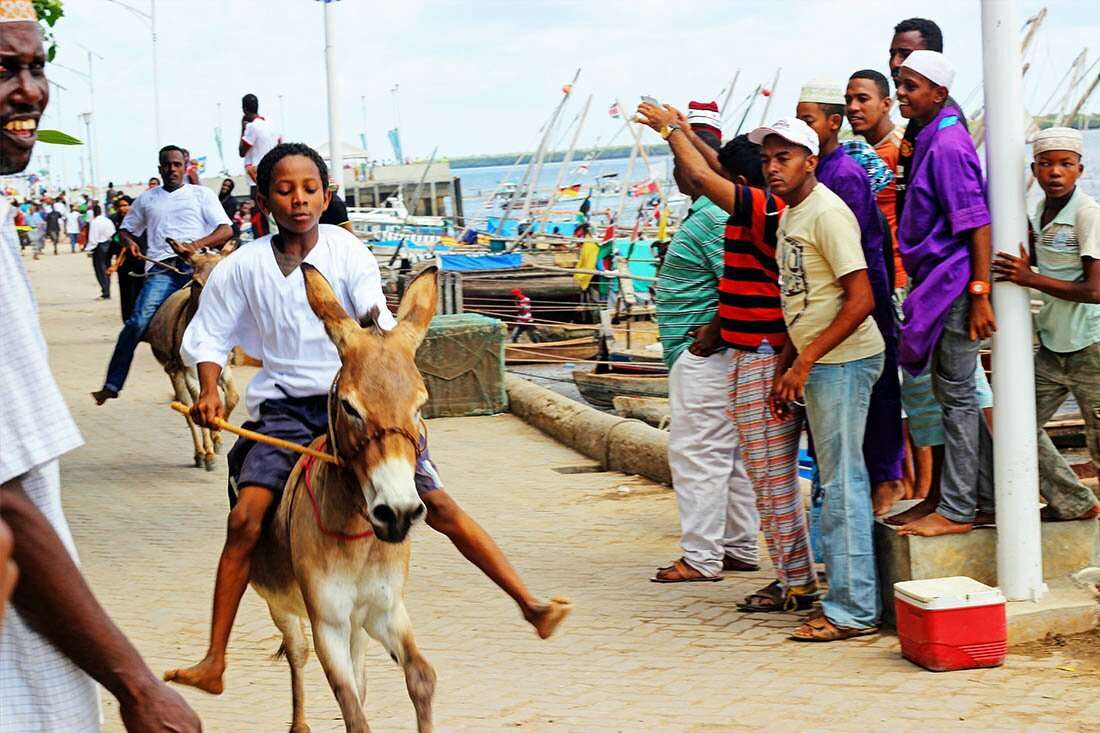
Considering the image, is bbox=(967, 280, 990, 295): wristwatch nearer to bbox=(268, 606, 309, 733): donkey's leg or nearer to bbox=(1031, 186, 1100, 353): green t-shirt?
bbox=(1031, 186, 1100, 353): green t-shirt

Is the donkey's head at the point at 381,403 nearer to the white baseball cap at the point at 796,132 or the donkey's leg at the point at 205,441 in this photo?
the white baseball cap at the point at 796,132

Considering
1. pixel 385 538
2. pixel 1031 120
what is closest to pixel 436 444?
pixel 385 538

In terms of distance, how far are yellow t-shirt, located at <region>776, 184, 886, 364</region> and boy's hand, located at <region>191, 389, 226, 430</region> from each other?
2.74 m

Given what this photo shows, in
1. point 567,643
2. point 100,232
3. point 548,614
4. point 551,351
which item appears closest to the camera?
point 548,614

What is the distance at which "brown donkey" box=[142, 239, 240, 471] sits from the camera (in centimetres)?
1186

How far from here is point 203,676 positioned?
16.6 ft

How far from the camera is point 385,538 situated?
389cm

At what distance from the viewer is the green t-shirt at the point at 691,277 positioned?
7.88m

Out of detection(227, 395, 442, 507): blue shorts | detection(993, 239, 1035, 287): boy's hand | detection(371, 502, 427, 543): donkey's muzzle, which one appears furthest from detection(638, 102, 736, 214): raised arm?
detection(371, 502, 427, 543): donkey's muzzle

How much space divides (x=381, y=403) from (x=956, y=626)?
9.86 feet

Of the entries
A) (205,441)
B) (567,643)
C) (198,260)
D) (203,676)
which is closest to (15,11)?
(203,676)

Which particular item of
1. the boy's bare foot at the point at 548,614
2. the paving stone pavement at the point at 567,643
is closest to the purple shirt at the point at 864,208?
the paving stone pavement at the point at 567,643

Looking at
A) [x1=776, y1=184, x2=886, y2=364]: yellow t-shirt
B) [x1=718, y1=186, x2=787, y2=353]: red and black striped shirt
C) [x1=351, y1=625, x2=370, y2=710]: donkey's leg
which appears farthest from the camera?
[x1=718, y1=186, x2=787, y2=353]: red and black striped shirt

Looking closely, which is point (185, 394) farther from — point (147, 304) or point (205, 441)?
point (147, 304)
